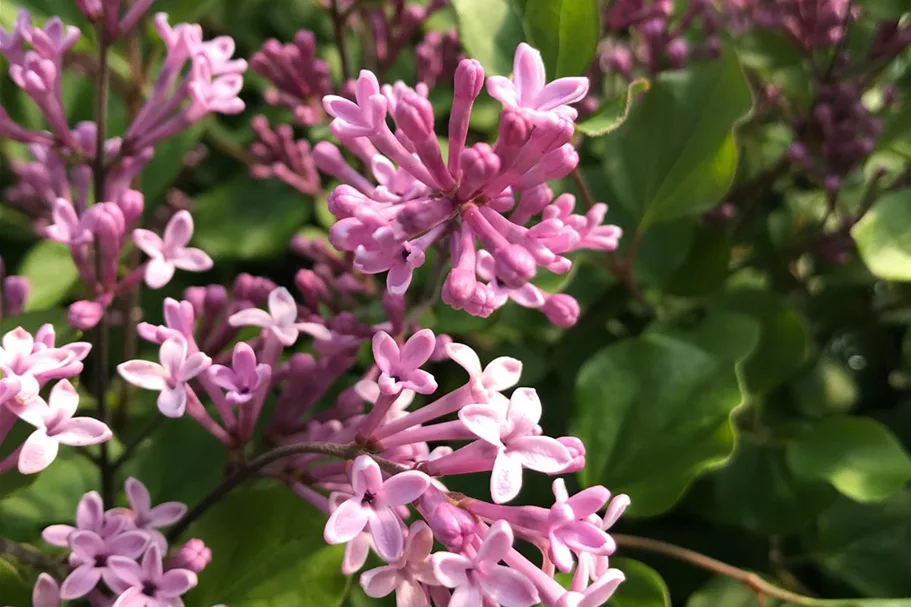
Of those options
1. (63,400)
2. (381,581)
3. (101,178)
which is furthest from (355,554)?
(101,178)

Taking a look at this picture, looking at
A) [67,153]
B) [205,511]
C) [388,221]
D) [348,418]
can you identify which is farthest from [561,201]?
[67,153]

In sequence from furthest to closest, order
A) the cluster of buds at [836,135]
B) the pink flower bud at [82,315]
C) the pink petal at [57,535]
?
the cluster of buds at [836,135]
the pink flower bud at [82,315]
the pink petal at [57,535]

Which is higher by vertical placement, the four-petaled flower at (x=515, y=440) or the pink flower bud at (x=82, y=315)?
the four-petaled flower at (x=515, y=440)

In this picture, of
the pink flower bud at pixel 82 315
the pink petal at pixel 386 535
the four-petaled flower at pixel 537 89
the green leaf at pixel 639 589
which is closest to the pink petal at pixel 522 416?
the pink petal at pixel 386 535

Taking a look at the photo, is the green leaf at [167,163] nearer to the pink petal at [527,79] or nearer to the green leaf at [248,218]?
the green leaf at [248,218]

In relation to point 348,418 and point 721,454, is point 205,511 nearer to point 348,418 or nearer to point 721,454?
point 348,418

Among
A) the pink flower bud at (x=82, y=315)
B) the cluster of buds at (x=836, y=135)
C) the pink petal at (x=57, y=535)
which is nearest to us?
the pink petal at (x=57, y=535)

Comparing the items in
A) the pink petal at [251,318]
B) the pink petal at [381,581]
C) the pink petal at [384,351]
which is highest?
the pink petal at [384,351]
